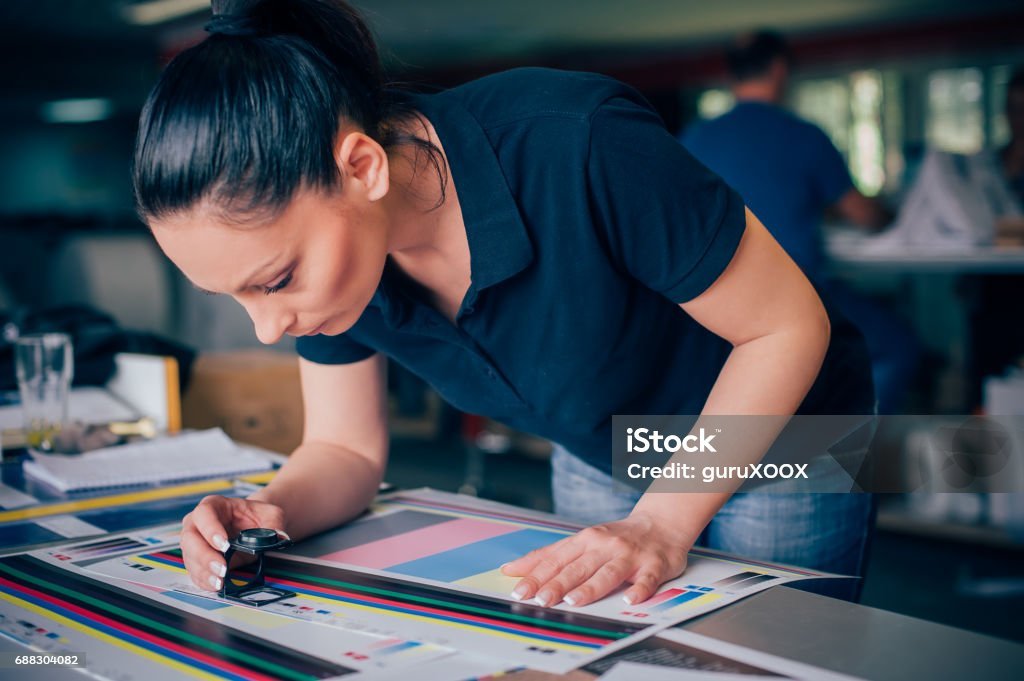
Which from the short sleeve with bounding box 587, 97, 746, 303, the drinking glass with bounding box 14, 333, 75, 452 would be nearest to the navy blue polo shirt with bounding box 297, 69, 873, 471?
the short sleeve with bounding box 587, 97, 746, 303

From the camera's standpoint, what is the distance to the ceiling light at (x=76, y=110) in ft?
30.2

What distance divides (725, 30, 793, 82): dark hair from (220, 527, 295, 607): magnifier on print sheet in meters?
2.38

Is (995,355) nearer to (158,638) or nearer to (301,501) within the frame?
(301,501)

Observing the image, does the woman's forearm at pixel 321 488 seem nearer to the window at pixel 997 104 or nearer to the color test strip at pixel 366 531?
the color test strip at pixel 366 531

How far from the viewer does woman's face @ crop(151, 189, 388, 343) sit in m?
0.88

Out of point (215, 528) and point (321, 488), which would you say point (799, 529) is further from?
point (215, 528)

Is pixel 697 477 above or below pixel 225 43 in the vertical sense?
below

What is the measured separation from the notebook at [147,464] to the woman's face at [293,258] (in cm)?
54

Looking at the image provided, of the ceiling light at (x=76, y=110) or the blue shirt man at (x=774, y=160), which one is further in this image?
the ceiling light at (x=76, y=110)

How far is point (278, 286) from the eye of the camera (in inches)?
36.3

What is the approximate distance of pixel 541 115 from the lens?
992mm

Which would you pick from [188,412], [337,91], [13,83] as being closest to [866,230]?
[188,412]

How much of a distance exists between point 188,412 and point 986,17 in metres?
7.83

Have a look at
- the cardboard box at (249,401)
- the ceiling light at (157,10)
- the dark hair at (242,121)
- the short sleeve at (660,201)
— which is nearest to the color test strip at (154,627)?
the dark hair at (242,121)
